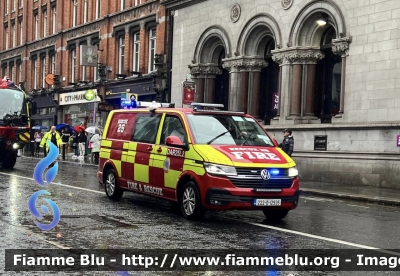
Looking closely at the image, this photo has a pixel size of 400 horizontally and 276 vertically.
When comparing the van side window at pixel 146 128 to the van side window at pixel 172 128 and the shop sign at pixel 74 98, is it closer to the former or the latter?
the van side window at pixel 172 128

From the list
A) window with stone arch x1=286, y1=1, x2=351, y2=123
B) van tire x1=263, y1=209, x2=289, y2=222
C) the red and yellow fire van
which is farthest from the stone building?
van tire x1=263, y1=209, x2=289, y2=222

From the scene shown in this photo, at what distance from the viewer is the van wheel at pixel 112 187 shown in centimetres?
1283

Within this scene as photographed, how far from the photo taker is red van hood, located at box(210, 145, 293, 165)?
10055 mm

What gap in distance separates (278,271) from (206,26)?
887 inches

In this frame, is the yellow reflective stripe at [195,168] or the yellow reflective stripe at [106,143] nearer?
the yellow reflective stripe at [195,168]

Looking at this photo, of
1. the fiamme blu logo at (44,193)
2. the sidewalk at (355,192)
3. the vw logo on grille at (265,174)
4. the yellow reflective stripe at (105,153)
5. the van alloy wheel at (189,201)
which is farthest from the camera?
the sidewalk at (355,192)

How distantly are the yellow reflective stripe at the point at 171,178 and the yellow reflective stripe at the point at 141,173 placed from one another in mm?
711

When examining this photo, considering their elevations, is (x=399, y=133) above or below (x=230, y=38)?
below

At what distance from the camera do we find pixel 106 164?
13.2 meters

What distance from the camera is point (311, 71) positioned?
23344 mm

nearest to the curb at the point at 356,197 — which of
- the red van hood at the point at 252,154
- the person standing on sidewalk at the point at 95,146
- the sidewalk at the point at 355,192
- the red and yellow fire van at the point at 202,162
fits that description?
the sidewalk at the point at 355,192

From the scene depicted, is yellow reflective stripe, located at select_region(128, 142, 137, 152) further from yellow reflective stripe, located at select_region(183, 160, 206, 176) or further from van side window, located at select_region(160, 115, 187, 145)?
yellow reflective stripe, located at select_region(183, 160, 206, 176)

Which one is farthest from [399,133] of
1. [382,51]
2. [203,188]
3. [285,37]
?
[203,188]

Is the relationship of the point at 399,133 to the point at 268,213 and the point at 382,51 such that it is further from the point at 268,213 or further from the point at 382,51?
the point at 268,213
